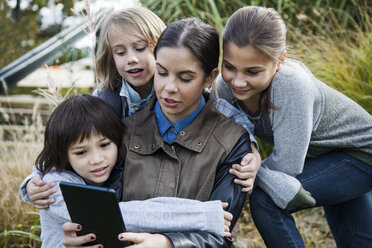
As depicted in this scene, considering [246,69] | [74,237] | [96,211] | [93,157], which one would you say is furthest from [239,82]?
[74,237]

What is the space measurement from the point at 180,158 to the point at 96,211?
0.57 metres

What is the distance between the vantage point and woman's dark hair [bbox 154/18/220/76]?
202cm

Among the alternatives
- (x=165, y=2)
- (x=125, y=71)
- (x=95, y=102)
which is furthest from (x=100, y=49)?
(x=165, y=2)

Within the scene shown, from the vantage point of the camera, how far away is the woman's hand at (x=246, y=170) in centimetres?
203

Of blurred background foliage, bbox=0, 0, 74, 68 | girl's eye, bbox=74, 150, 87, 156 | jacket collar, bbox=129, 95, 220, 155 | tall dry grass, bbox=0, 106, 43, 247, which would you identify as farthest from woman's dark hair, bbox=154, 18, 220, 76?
blurred background foliage, bbox=0, 0, 74, 68

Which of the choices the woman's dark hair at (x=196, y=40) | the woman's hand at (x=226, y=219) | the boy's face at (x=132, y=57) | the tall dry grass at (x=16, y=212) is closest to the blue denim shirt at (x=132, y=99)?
the boy's face at (x=132, y=57)

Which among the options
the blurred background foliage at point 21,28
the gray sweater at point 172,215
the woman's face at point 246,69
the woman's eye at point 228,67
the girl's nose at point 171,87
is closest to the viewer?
the gray sweater at point 172,215

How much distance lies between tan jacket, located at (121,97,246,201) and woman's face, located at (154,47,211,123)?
143 mm

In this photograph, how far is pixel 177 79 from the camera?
2.04m

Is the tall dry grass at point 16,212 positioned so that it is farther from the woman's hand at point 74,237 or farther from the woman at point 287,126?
the woman at point 287,126

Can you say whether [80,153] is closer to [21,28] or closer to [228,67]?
[228,67]

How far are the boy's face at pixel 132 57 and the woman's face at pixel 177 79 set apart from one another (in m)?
0.45

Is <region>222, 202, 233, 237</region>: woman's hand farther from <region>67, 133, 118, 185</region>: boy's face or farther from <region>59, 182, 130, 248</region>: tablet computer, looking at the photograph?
<region>67, 133, 118, 185</region>: boy's face

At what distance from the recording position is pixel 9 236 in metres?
3.04
